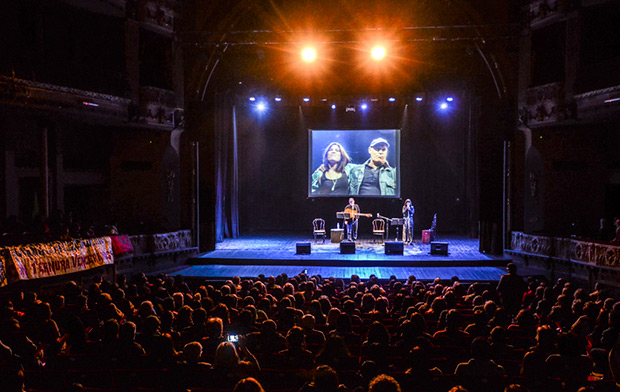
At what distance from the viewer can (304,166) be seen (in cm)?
2325

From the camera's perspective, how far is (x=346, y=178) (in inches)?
877

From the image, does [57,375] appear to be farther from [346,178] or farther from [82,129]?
[346,178]

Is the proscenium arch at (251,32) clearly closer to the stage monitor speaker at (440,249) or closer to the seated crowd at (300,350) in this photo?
the stage monitor speaker at (440,249)

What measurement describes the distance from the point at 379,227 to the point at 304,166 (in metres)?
4.27

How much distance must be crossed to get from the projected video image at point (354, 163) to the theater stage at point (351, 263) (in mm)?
4411

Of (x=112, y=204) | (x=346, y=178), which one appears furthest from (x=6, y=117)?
(x=346, y=178)

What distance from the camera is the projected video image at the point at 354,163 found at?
866 inches

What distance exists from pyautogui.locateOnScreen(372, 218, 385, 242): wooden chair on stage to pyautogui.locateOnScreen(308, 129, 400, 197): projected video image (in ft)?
4.17

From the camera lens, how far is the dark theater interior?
307 inches

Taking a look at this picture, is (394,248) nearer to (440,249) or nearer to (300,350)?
(440,249)

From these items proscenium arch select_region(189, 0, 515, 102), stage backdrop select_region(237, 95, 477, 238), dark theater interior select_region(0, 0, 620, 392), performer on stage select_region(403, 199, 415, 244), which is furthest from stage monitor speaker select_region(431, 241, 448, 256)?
stage backdrop select_region(237, 95, 477, 238)

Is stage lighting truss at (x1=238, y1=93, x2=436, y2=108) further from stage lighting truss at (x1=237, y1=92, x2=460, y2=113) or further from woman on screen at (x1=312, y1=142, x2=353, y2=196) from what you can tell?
woman on screen at (x1=312, y1=142, x2=353, y2=196)

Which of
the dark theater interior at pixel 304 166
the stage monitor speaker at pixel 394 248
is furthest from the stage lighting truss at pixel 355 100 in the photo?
the stage monitor speaker at pixel 394 248

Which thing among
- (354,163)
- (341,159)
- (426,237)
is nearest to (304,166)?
(341,159)
